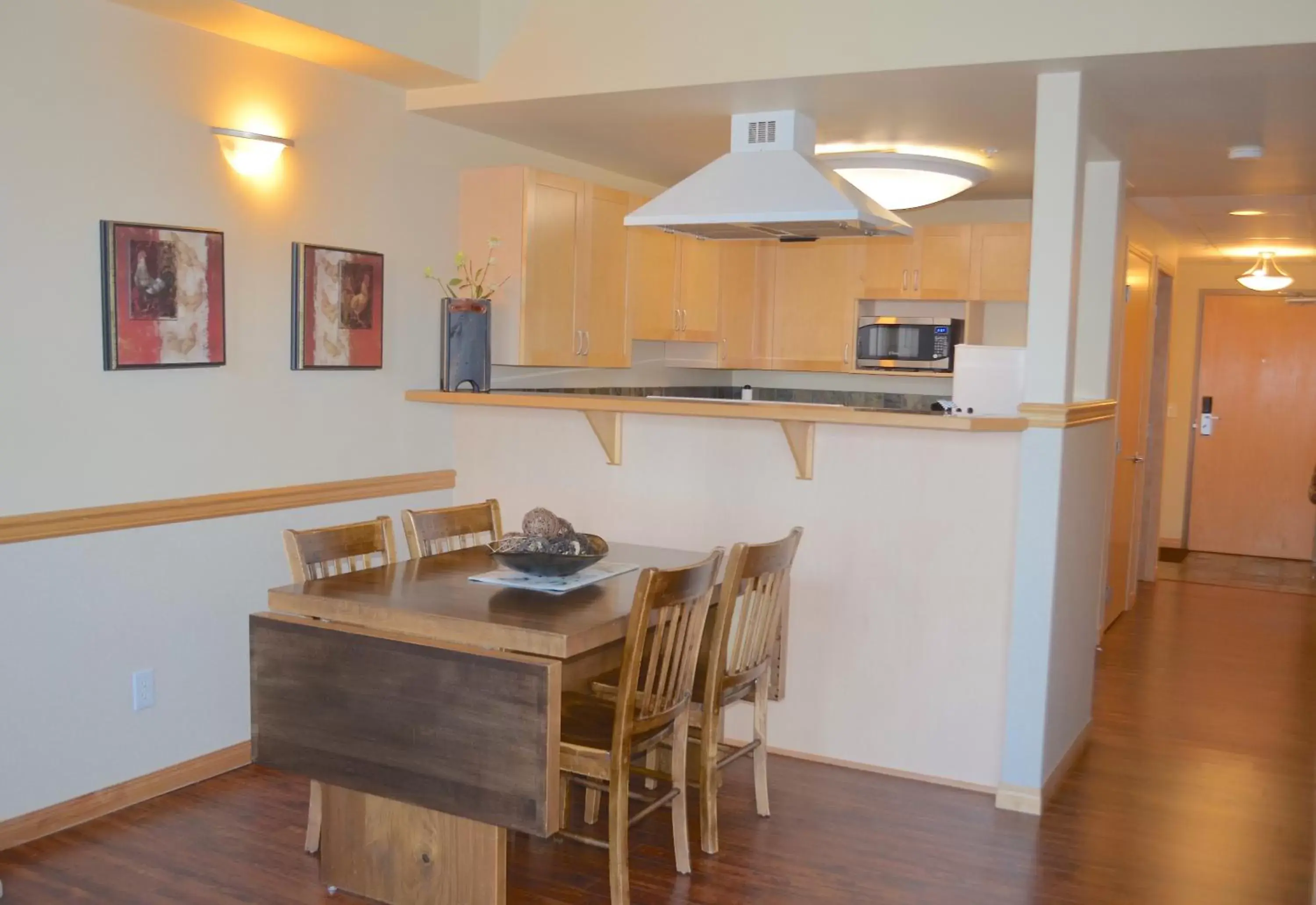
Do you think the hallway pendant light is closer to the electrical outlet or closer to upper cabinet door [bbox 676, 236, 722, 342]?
upper cabinet door [bbox 676, 236, 722, 342]

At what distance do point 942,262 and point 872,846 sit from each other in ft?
12.3

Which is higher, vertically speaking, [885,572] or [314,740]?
[885,572]

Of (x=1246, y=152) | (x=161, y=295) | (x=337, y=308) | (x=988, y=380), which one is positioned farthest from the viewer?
(x=988, y=380)

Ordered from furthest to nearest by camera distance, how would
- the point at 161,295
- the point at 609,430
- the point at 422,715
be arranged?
1. the point at 609,430
2. the point at 161,295
3. the point at 422,715

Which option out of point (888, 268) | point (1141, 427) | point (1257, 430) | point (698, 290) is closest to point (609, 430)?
point (698, 290)

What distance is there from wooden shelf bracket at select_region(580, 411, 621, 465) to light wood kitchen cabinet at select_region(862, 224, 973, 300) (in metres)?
2.57

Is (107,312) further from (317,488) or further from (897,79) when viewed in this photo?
(897,79)

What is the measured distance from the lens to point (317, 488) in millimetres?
4258

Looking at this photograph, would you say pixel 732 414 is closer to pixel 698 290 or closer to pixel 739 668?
pixel 739 668

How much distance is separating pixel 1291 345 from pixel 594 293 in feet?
21.3

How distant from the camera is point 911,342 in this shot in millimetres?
6422

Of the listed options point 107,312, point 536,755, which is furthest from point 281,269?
point 536,755

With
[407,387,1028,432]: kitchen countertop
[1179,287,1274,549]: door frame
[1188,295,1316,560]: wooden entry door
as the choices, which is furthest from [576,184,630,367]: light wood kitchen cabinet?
[1188,295,1316,560]: wooden entry door

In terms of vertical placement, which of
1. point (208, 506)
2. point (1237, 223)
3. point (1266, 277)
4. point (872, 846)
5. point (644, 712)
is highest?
point (1237, 223)
